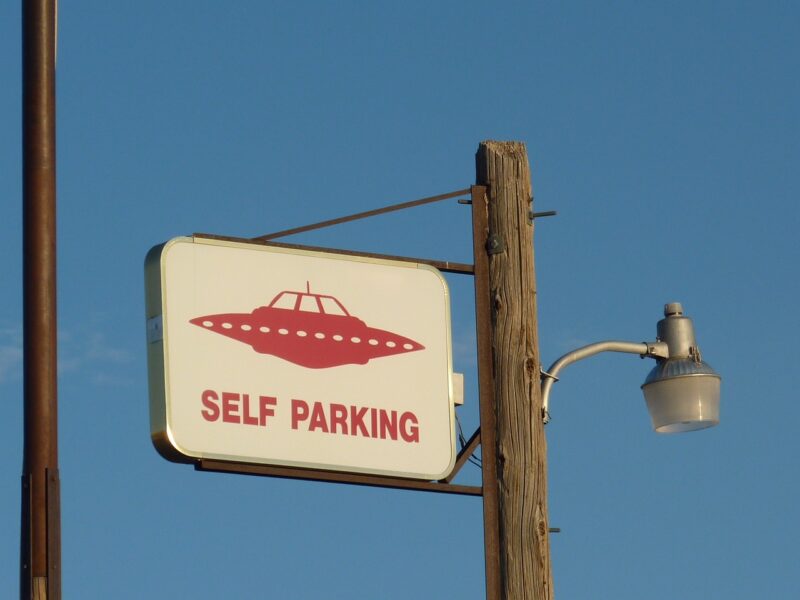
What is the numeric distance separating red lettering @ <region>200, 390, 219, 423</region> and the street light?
1.86m

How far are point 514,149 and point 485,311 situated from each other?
3.27 ft

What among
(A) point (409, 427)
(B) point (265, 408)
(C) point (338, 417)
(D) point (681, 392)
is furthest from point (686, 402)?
(B) point (265, 408)

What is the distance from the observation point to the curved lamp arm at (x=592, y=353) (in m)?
9.62

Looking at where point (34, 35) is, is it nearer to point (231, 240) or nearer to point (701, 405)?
point (231, 240)

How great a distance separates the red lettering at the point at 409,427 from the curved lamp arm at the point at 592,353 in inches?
28.1

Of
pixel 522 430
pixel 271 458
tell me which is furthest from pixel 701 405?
pixel 271 458

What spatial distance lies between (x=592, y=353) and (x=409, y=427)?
1168mm

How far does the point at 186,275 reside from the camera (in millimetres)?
9141

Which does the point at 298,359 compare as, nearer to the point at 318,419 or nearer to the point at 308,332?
the point at 308,332

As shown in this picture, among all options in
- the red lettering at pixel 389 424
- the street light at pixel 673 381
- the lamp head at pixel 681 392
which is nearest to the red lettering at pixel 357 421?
the red lettering at pixel 389 424

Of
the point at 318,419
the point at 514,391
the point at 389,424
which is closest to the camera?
the point at 318,419

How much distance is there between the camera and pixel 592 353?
32.3ft

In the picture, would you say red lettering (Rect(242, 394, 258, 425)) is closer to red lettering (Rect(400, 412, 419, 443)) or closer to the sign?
the sign

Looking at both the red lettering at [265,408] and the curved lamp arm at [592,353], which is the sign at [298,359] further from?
the curved lamp arm at [592,353]
